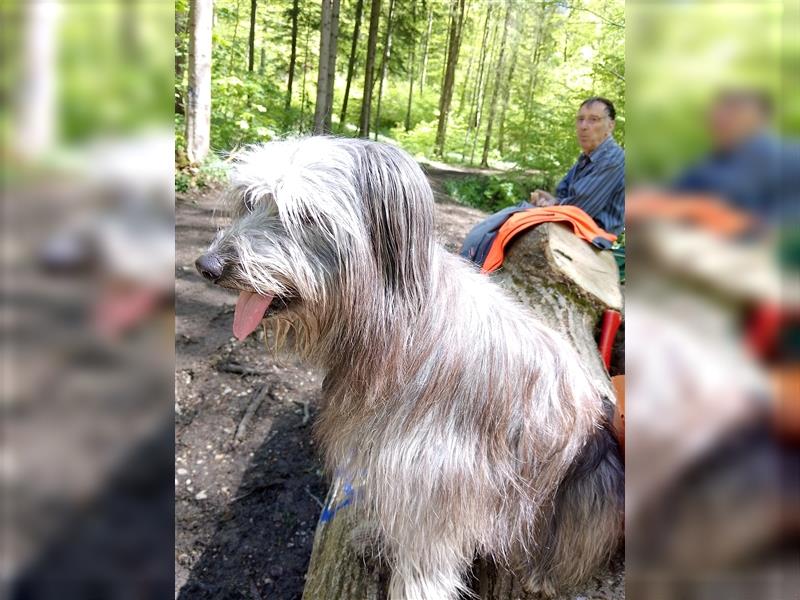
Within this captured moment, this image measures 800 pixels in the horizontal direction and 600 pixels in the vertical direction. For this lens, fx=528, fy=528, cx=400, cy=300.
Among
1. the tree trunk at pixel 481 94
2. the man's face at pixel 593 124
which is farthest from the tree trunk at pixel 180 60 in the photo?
the tree trunk at pixel 481 94

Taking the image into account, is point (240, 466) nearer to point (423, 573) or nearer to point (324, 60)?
point (423, 573)

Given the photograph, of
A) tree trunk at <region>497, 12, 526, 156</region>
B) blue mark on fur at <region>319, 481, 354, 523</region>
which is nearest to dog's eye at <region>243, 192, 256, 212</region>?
blue mark on fur at <region>319, 481, 354, 523</region>

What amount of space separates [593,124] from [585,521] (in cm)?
338

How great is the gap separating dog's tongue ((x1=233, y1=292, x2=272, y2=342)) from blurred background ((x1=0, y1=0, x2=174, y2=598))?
3.46 ft

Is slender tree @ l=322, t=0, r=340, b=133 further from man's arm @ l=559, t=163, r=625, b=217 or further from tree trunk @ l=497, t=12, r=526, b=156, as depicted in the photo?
man's arm @ l=559, t=163, r=625, b=217

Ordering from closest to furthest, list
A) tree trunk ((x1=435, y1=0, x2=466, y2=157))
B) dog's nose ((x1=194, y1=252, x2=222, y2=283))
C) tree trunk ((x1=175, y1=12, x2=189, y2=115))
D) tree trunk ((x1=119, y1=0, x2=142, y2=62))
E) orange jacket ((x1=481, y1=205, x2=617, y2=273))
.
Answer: tree trunk ((x1=119, y1=0, x2=142, y2=62))
dog's nose ((x1=194, y1=252, x2=222, y2=283))
orange jacket ((x1=481, y1=205, x2=617, y2=273))
tree trunk ((x1=175, y1=12, x2=189, y2=115))
tree trunk ((x1=435, y1=0, x2=466, y2=157))

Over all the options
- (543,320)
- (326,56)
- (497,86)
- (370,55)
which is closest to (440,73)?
(497,86)

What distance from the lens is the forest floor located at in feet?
9.21

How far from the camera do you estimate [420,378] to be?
72.2 inches

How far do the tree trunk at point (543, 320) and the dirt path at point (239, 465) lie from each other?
63cm

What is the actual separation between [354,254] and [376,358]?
359 mm

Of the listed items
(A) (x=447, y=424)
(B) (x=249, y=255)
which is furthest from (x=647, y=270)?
(A) (x=447, y=424)

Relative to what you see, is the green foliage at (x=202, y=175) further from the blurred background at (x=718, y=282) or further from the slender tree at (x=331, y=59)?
the blurred background at (x=718, y=282)

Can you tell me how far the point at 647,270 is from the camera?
0.56 meters
